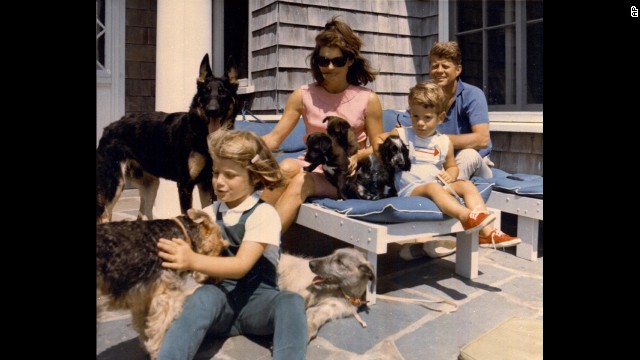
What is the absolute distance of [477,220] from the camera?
2525 millimetres

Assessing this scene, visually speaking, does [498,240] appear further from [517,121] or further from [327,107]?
[517,121]

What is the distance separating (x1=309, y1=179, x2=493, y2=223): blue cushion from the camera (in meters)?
2.49

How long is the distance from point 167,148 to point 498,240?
5.59 ft

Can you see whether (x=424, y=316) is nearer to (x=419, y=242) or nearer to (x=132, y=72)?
(x=419, y=242)

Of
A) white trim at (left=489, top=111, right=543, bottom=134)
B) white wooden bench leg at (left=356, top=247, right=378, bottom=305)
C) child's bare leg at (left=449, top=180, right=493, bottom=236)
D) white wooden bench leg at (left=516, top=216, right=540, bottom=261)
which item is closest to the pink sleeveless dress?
white wooden bench leg at (left=356, top=247, right=378, bottom=305)

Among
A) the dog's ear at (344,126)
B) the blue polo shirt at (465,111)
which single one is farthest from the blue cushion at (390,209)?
the blue polo shirt at (465,111)

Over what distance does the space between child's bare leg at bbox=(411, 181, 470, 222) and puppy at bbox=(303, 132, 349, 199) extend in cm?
42

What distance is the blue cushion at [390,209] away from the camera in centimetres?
249

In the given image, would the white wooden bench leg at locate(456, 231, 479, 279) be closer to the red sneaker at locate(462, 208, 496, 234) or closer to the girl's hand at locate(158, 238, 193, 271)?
the red sneaker at locate(462, 208, 496, 234)
